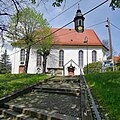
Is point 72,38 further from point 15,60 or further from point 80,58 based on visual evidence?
point 15,60

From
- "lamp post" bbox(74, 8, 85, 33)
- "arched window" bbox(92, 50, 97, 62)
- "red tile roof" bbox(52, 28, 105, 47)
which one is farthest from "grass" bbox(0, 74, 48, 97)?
"arched window" bbox(92, 50, 97, 62)

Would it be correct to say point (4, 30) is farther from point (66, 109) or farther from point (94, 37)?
point (94, 37)

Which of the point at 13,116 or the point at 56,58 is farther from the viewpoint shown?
the point at 56,58

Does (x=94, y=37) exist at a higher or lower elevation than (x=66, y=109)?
higher

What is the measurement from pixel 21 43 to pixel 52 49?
11628mm

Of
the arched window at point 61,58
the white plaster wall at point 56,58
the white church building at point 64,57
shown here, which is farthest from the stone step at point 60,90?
the arched window at point 61,58

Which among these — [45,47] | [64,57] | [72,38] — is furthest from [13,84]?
[72,38]

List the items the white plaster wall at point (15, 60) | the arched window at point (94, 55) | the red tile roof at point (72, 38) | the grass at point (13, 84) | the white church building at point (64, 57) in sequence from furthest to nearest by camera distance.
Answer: the red tile roof at point (72, 38) → the arched window at point (94, 55) → the white plaster wall at point (15, 60) → the white church building at point (64, 57) → the grass at point (13, 84)

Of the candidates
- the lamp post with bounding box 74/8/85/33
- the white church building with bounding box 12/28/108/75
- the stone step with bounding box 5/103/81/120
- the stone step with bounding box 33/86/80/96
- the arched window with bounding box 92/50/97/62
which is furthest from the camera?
the arched window with bounding box 92/50/97/62

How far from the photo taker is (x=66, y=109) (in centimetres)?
645

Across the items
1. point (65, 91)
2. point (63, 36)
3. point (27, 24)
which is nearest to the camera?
point (65, 91)

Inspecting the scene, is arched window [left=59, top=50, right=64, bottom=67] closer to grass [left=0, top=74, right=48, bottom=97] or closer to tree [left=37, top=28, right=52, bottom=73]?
tree [left=37, top=28, right=52, bottom=73]

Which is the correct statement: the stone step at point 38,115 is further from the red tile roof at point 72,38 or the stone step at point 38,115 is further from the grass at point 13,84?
the red tile roof at point 72,38

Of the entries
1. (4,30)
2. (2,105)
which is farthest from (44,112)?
(4,30)
